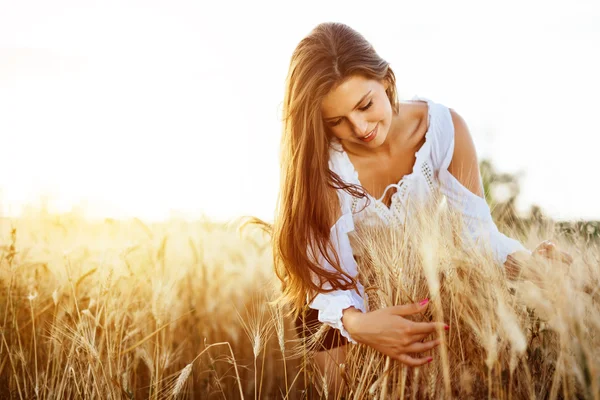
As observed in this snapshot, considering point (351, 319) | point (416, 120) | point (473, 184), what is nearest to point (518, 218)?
point (473, 184)

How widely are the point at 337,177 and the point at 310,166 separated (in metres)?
0.12

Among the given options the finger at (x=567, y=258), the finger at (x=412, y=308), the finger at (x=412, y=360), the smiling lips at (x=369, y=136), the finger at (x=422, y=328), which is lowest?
the finger at (x=412, y=360)

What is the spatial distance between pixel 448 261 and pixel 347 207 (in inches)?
27.1

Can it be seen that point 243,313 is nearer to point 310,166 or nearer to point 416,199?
point 310,166

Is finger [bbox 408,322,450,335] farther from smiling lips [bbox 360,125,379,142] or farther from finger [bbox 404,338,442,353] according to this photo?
smiling lips [bbox 360,125,379,142]

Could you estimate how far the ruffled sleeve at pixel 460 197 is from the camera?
1734mm

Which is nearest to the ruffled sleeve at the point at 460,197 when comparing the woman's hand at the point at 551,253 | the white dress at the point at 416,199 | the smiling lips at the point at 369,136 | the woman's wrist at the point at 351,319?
the white dress at the point at 416,199

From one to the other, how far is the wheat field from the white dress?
79mm

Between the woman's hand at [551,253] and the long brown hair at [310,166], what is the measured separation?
604 mm

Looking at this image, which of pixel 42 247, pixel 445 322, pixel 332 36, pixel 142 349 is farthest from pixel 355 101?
pixel 42 247

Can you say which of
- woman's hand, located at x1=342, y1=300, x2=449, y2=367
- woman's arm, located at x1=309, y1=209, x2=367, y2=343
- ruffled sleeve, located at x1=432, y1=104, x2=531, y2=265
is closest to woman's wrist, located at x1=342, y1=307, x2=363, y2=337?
woman's arm, located at x1=309, y1=209, x2=367, y2=343

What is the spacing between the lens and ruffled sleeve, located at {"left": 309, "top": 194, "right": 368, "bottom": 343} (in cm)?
167

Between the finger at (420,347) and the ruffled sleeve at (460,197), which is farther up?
the ruffled sleeve at (460,197)

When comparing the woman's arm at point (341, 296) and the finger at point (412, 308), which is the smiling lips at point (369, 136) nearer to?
the woman's arm at point (341, 296)
